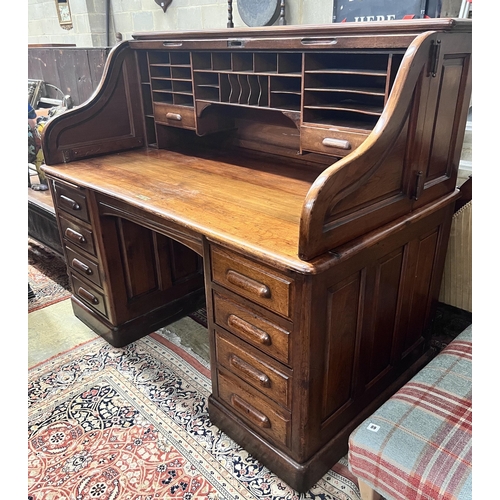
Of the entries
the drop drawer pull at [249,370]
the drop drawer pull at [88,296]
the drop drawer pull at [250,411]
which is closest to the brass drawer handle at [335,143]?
the drop drawer pull at [249,370]

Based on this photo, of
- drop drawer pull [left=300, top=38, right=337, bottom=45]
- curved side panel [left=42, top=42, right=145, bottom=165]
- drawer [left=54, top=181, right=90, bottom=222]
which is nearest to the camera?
drop drawer pull [left=300, top=38, right=337, bottom=45]

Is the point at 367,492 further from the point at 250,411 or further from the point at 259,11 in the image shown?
the point at 259,11

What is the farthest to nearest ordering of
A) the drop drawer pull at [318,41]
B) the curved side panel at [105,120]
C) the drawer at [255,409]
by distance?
the curved side panel at [105,120]
the drawer at [255,409]
the drop drawer pull at [318,41]

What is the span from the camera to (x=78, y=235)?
85.0 inches

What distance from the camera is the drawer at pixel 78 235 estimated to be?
6.91 ft

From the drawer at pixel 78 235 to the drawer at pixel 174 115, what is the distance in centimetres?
64

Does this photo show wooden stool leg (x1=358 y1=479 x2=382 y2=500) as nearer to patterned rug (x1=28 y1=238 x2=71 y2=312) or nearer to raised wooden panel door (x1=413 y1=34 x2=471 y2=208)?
raised wooden panel door (x1=413 y1=34 x2=471 y2=208)

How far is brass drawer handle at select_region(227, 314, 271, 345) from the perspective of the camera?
4.62 ft

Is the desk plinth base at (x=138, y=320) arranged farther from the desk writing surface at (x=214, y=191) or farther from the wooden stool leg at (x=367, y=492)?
the wooden stool leg at (x=367, y=492)

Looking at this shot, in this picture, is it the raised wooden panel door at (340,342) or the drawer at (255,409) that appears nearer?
the raised wooden panel door at (340,342)

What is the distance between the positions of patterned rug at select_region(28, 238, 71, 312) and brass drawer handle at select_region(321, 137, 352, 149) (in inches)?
78.3

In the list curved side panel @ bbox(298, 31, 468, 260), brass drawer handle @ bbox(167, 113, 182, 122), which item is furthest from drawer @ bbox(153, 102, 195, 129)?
curved side panel @ bbox(298, 31, 468, 260)

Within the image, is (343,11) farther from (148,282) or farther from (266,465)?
(266,465)

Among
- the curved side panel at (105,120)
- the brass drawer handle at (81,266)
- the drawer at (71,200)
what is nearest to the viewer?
the drawer at (71,200)
